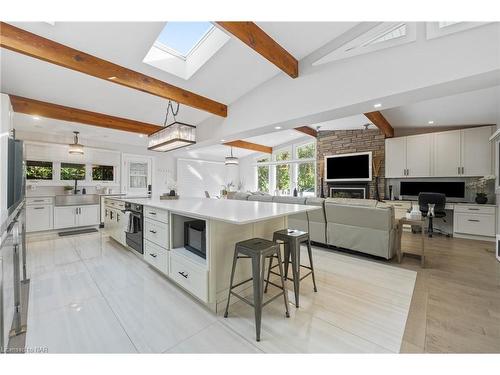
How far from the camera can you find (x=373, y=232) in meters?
3.03

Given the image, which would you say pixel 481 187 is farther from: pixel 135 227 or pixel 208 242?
pixel 135 227

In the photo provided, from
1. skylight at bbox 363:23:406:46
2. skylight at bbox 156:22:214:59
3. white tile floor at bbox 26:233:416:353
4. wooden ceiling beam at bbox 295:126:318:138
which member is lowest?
white tile floor at bbox 26:233:416:353

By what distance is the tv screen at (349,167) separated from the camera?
232 inches

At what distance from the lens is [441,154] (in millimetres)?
4746

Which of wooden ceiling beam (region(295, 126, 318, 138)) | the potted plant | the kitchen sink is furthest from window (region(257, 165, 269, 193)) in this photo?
the potted plant

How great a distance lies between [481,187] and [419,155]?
127cm

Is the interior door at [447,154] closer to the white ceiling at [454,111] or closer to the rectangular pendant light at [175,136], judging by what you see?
the white ceiling at [454,111]

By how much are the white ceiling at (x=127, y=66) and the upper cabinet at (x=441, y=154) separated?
390cm

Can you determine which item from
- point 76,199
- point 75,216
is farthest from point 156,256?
point 76,199

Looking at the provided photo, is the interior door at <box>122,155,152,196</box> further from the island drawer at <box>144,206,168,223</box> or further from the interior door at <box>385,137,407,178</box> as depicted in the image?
the interior door at <box>385,137,407,178</box>

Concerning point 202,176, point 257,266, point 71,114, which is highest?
point 71,114

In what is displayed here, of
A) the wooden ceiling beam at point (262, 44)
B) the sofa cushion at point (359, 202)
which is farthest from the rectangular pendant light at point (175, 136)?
the sofa cushion at point (359, 202)

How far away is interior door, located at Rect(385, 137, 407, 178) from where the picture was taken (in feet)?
17.3

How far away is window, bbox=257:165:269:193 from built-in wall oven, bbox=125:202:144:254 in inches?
251
